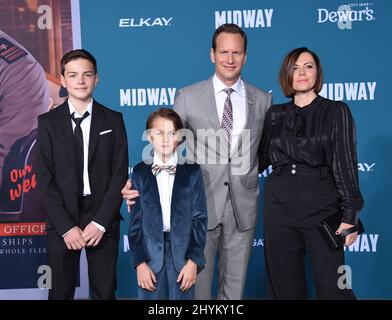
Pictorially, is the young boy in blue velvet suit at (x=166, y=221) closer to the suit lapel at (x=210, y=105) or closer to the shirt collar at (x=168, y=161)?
the shirt collar at (x=168, y=161)

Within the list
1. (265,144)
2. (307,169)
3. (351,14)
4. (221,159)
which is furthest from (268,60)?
(307,169)

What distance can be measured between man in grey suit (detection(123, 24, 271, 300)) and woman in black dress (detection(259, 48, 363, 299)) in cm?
17

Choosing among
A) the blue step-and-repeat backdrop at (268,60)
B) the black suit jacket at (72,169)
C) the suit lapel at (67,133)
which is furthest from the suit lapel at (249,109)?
the blue step-and-repeat backdrop at (268,60)

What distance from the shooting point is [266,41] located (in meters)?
4.05

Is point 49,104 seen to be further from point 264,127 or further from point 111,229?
point 264,127

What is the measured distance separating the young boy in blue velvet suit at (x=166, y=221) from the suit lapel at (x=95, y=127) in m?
0.30

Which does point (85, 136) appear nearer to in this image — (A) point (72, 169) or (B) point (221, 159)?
(A) point (72, 169)

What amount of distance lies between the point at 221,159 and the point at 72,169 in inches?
30.1

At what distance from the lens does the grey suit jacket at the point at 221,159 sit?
291 centimetres

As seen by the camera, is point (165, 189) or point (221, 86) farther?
point (221, 86)

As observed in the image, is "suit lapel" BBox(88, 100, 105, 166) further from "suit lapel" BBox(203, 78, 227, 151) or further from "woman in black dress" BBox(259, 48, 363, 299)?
"woman in black dress" BBox(259, 48, 363, 299)

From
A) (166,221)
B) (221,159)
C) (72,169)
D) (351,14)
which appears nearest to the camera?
(166,221)

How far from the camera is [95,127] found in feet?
9.27
